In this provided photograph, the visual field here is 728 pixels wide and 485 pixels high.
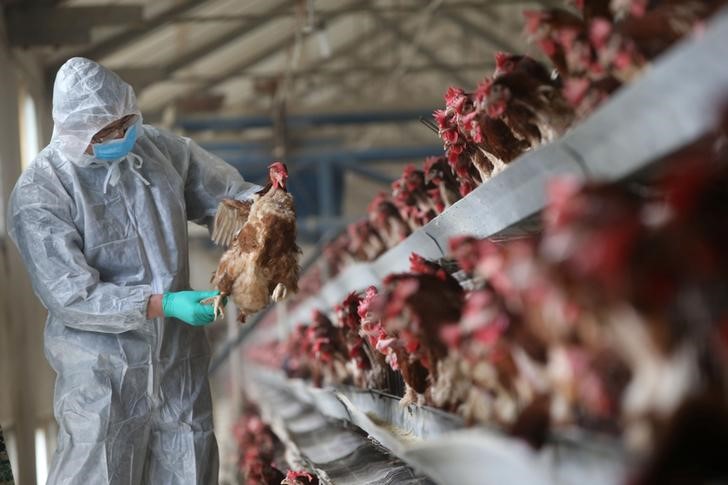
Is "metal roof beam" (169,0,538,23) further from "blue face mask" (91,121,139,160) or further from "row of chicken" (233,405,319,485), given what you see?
"blue face mask" (91,121,139,160)

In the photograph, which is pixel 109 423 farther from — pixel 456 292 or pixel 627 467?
pixel 627 467

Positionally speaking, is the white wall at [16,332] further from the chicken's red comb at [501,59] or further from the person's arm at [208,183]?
the chicken's red comb at [501,59]

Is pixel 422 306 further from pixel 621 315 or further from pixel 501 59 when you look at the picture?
pixel 621 315

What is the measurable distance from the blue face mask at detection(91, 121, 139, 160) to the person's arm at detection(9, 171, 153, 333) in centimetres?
21

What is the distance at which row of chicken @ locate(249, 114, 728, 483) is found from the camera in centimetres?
Result: 138

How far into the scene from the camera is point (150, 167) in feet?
13.2

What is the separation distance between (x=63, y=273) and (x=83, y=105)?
2.11ft

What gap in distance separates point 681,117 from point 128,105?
278cm

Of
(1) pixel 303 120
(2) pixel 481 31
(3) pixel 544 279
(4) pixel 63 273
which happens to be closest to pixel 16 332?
(4) pixel 63 273

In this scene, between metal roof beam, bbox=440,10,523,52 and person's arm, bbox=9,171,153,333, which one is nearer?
person's arm, bbox=9,171,153,333

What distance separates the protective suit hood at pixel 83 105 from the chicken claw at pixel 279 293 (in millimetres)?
873

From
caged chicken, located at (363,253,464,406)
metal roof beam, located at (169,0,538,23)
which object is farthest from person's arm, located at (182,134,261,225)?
metal roof beam, located at (169,0,538,23)

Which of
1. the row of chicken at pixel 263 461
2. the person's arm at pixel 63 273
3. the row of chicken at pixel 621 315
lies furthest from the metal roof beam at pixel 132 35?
the row of chicken at pixel 621 315

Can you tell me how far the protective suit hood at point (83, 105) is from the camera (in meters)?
3.76
